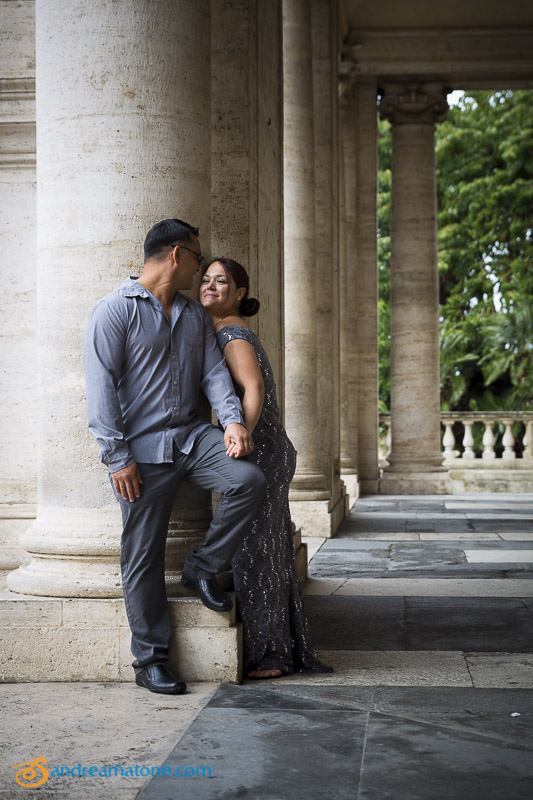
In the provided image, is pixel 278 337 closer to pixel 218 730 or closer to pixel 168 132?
pixel 168 132

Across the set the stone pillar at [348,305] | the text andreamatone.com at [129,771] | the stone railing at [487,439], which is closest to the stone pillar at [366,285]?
the stone pillar at [348,305]

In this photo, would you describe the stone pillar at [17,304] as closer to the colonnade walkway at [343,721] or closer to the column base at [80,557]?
the column base at [80,557]

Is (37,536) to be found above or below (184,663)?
above

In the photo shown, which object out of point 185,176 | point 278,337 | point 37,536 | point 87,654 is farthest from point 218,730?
point 278,337

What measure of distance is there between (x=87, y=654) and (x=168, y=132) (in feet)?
12.1

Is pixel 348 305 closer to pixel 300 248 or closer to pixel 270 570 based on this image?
pixel 300 248

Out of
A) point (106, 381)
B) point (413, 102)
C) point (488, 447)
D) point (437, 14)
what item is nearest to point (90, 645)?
point (106, 381)

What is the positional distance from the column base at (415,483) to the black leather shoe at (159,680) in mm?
18683

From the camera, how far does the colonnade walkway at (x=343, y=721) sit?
4836 mm

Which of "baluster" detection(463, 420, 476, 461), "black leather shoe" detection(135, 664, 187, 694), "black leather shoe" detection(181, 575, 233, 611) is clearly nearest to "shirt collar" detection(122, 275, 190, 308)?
"black leather shoe" detection(181, 575, 233, 611)

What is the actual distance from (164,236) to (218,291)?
2.43 ft

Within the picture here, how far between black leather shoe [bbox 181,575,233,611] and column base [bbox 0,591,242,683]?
86mm

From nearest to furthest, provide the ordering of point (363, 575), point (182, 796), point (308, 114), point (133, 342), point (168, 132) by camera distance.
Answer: point (182, 796) → point (133, 342) → point (168, 132) → point (363, 575) → point (308, 114)

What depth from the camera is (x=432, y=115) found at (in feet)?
85.3
